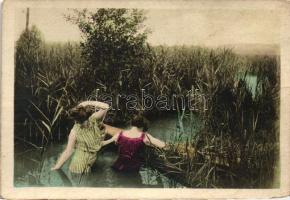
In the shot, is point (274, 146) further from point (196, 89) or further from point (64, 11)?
point (64, 11)

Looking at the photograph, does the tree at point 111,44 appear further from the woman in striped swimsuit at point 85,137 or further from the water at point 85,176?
the water at point 85,176

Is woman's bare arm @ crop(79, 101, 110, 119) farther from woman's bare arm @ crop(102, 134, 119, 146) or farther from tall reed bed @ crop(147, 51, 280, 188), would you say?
tall reed bed @ crop(147, 51, 280, 188)

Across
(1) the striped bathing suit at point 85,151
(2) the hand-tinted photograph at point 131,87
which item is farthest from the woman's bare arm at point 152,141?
(1) the striped bathing suit at point 85,151

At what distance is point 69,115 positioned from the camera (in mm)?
1315

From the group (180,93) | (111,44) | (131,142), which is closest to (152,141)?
(131,142)

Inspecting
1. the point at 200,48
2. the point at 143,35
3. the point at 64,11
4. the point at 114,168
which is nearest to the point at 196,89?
the point at 200,48

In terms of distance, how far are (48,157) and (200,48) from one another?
0.54m

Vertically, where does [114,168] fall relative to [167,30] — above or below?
below

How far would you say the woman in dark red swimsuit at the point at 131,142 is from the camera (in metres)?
1.31

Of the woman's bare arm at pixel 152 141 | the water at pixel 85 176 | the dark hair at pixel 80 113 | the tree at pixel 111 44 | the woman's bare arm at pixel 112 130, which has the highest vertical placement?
the tree at pixel 111 44

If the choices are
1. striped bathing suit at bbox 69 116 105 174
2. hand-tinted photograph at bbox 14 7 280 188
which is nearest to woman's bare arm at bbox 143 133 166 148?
hand-tinted photograph at bbox 14 7 280 188

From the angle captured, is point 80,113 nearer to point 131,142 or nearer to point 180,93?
point 131,142

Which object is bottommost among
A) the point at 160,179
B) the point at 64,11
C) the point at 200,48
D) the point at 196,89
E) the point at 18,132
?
the point at 160,179

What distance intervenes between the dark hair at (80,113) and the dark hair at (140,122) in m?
0.13
